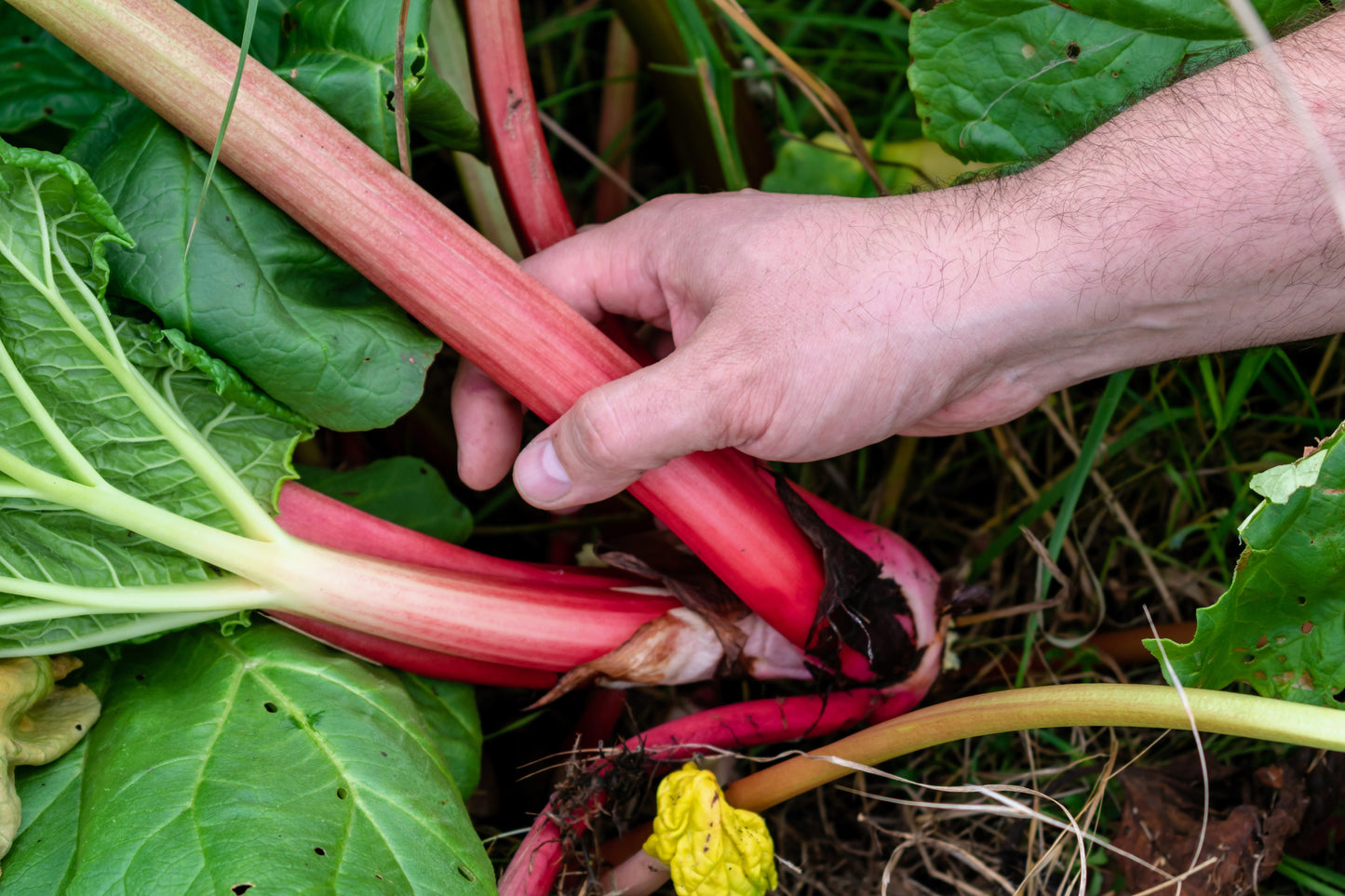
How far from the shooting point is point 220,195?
62.3 inches

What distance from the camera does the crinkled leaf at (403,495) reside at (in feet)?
6.74

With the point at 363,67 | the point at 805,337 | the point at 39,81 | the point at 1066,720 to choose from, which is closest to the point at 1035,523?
the point at 1066,720

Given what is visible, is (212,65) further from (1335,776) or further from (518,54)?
(1335,776)

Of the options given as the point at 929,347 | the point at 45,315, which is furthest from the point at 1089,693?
the point at 45,315

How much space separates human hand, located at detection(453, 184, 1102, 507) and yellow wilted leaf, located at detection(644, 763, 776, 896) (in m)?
0.51

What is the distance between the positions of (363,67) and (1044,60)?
1190 millimetres

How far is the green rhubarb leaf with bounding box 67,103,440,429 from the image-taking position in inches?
60.8

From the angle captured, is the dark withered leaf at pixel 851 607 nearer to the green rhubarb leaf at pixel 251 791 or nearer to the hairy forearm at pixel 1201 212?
the hairy forearm at pixel 1201 212

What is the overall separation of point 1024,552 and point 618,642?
3.46ft

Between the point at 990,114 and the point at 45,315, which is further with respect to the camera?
the point at 990,114

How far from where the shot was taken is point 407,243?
1.57m

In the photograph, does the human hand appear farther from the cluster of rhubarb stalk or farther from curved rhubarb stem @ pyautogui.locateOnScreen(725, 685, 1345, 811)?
curved rhubarb stem @ pyautogui.locateOnScreen(725, 685, 1345, 811)

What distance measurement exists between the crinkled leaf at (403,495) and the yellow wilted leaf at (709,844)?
0.77 metres

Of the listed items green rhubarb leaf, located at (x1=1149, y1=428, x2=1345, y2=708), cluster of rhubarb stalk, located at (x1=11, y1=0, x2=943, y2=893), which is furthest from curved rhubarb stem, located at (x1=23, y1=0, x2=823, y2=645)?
green rhubarb leaf, located at (x1=1149, y1=428, x2=1345, y2=708)
